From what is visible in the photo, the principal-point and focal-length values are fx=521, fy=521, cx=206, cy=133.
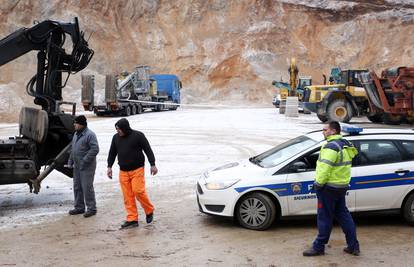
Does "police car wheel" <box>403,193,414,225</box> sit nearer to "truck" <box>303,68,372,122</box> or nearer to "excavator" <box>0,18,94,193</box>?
"excavator" <box>0,18,94,193</box>

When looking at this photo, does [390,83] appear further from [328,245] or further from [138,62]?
[138,62]

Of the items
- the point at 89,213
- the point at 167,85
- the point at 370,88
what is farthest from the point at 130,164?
the point at 167,85

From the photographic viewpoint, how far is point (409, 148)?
7387 mm

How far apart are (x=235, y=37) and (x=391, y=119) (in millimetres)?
31083

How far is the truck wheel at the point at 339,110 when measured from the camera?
27141mm

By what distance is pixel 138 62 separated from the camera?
2088 inches

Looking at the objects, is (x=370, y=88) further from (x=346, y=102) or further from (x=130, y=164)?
(x=130, y=164)

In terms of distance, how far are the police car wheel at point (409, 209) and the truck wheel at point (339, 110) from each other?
2027 centimetres

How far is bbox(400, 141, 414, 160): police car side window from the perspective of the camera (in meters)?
7.34

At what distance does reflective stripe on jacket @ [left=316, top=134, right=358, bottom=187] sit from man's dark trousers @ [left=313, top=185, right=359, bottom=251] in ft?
0.36

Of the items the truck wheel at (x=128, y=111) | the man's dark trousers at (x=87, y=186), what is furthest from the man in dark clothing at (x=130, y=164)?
the truck wheel at (x=128, y=111)

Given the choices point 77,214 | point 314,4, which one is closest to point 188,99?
point 314,4

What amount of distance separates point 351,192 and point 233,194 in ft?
5.31

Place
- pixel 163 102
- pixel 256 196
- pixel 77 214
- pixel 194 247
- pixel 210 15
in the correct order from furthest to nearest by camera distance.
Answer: pixel 210 15, pixel 163 102, pixel 77 214, pixel 256 196, pixel 194 247
